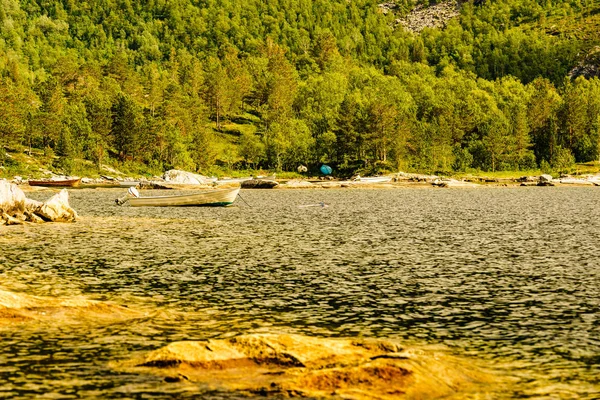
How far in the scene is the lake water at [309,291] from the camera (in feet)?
53.0

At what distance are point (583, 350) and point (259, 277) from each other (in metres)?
16.4

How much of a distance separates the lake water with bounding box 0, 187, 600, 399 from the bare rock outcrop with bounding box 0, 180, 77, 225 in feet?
24.3

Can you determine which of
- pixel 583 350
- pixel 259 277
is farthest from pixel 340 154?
pixel 583 350

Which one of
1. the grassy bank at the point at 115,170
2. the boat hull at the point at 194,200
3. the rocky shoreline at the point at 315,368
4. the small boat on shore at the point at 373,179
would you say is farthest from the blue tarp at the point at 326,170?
the rocky shoreline at the point at 315,368

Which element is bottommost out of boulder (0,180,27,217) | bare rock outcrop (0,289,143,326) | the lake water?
the lake water

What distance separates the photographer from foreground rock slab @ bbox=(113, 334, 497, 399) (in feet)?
45.1

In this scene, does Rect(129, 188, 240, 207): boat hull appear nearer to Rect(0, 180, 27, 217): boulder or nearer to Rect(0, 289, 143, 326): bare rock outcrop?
Rect(0, 180, 27, 217): boulder

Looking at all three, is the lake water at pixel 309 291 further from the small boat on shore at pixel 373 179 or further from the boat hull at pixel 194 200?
the small boat on shore at pixel 373 179

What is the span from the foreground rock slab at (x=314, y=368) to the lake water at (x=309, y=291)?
0.83 m

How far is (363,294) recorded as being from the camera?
25969 millimetres

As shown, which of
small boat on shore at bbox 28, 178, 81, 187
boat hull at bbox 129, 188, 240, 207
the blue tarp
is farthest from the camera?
the blue tarp

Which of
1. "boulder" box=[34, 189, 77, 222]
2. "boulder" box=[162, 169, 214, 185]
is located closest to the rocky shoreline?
"boulder" box=[34, 189, 77, 222]

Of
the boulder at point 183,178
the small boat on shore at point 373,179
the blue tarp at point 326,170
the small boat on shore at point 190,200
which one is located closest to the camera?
the small boat on shore at point 190,200

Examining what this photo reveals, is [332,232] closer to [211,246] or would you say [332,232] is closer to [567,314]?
[211,246]
